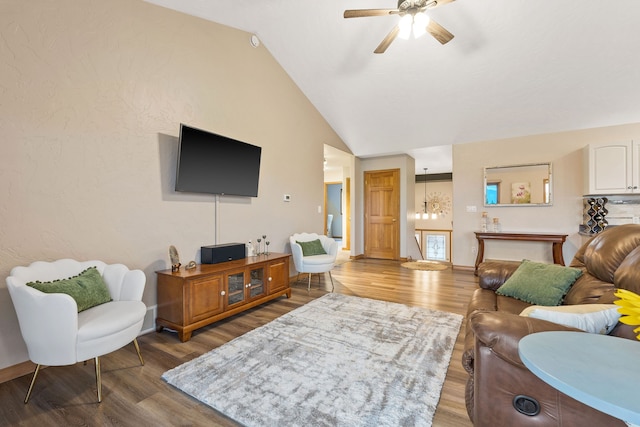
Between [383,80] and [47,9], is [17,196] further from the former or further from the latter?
[383,80]

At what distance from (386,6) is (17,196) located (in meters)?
3.85

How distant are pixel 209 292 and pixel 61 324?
113 centimetres

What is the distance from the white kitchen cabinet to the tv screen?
4953 mm

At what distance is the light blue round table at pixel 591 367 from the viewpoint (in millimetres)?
616

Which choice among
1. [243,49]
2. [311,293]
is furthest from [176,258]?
[243,49]

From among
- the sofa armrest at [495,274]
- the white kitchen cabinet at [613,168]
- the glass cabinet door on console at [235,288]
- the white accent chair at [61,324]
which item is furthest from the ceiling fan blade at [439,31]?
the white accent chair at [61,324]

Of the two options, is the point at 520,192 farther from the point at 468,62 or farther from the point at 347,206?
the point at 347,206

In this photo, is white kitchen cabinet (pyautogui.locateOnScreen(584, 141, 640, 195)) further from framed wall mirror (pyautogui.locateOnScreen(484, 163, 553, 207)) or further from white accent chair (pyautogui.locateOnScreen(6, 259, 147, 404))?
white accent chair (pyautogui.locateOnScreen(6, 259, 147, 404))

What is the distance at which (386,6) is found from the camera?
3180mm

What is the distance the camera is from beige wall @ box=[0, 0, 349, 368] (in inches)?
75.7

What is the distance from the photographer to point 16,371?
6.23 feet

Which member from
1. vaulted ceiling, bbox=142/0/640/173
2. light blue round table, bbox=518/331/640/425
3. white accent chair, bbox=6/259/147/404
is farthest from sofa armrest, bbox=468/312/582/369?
vaulted ceiling, bbox=142/0/640/173

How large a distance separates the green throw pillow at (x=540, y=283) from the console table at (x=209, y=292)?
7.78 feet

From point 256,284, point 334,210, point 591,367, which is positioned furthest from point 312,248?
point 334,210
